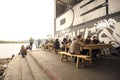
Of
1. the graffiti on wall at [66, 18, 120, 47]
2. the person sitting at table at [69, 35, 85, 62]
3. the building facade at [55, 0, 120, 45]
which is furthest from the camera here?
the building facade at [55, 0, 120, 45]

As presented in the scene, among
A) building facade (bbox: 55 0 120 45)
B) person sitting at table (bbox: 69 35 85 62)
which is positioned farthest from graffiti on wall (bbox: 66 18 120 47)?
person sitting at table (bbox: 69 35 85 62)

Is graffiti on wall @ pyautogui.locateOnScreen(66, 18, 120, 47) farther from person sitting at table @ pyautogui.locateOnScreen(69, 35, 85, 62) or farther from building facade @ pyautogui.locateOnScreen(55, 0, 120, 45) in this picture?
person sitting at table @ pyautogui.locateOnScreen(69, 35, 85, 62)

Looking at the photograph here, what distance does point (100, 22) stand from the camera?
11992 mm

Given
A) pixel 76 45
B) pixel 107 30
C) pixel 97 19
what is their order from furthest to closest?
pixel 97 19 < pixel 107 30 < pixel 76 45

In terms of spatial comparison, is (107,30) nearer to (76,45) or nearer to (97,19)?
(97,19)

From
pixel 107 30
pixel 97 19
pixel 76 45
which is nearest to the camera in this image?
pixel 76 45

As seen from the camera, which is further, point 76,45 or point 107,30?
point 107,30

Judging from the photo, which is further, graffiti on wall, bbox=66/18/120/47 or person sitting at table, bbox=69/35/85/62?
graffiti on wall, bbox=66/18/120/47

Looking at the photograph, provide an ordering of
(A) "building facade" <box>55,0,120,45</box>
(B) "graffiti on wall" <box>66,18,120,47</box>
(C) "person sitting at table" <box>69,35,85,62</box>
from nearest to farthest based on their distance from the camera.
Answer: (C) "person sitting at table" <box>69,35,85,62</box>, (B) "graffiti on wall" <box>66,18,120,47</box>, (A) "building facade" <box>55,0,120,45</box>

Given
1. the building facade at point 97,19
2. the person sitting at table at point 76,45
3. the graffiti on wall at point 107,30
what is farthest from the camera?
the building facade at point 97,19

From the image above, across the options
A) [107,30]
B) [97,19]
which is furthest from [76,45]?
[97,19]

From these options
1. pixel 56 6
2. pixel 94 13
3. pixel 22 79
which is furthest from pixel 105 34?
pixel 56 6

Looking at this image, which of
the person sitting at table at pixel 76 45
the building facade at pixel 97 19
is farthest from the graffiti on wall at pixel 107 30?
the person sitting at table at pixel 76 45

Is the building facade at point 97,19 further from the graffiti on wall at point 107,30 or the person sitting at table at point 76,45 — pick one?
the person sitting at table at point 76,45
